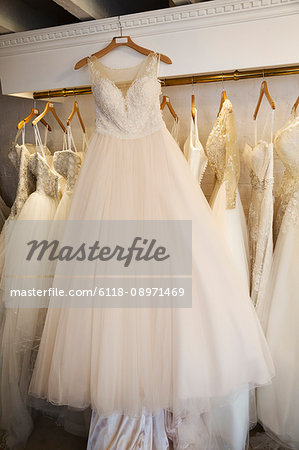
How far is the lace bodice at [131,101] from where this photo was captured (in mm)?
1571

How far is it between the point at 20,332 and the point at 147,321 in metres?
0.74

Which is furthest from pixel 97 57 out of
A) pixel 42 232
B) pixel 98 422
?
pixel 98 422

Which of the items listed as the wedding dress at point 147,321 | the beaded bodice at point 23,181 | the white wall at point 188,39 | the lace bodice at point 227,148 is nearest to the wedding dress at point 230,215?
the lace bodice at point 227,148

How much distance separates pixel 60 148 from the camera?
7.78 feet

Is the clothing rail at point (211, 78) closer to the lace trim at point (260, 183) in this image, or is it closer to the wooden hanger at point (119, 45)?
the wooden hanger at point (119, 45)

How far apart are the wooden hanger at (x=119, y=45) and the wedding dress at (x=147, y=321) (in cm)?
5

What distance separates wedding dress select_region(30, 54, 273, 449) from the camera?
4.47ft

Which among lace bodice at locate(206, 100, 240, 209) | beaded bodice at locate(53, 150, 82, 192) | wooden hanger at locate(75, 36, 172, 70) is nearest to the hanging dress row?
beaded bodice at locate(53, 150, 82, 192)

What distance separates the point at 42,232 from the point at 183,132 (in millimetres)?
939

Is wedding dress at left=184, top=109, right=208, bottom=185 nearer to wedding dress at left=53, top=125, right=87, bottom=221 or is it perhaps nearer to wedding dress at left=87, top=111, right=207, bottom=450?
wedding dress at left=53, top=125, right=87, bottom=221

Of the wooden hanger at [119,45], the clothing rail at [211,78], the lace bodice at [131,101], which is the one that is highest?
the wooden hanger at [119,45]

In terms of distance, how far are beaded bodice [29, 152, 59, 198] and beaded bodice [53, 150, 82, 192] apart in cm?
5

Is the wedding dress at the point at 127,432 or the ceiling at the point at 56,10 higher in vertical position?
the ceiling at the point at 56,10

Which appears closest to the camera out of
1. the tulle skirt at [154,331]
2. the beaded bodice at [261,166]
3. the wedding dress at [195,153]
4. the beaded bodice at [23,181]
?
the tulle skirt at [154,331]
